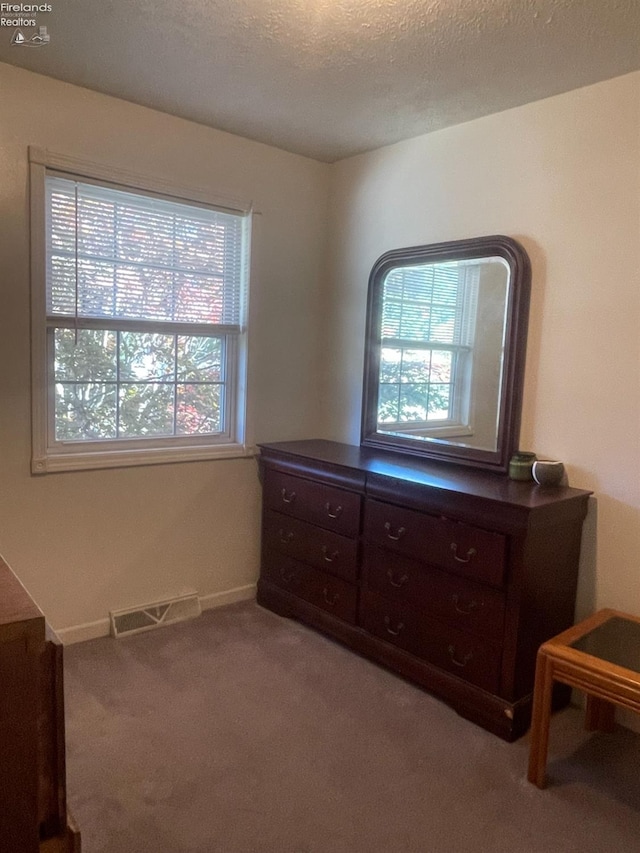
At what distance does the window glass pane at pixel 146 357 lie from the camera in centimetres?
288

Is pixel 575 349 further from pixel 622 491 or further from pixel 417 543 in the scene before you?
pixel 417 543

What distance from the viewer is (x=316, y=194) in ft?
11.3

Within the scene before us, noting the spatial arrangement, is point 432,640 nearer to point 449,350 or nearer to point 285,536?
point 285,536

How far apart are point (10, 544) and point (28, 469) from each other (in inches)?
12.8

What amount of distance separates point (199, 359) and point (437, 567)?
1.57 metres

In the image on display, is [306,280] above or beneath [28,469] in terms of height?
above

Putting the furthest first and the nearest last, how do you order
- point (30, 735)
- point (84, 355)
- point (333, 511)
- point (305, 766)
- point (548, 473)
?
point (333, 511)
point (84, 355)
point (548, 473)
point (305, 766)
point (30, 735)

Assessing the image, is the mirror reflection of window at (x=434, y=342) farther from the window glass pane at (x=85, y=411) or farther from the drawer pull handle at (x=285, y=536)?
the window glass pane at (x=85, y=411)

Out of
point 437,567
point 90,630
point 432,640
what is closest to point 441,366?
point 437,567

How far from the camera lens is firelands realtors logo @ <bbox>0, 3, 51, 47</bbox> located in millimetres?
1971

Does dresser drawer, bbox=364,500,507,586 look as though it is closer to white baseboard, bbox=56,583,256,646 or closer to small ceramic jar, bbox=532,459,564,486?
small ceramic jar, bbox=532,459,564,486

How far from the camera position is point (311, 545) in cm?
301

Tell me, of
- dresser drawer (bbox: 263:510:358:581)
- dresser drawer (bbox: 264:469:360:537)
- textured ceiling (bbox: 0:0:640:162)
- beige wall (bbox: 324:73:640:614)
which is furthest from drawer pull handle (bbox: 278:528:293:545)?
textured ceiling (bbox: 0:0:640:162)

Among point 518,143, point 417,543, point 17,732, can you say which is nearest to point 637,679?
point 417,543
